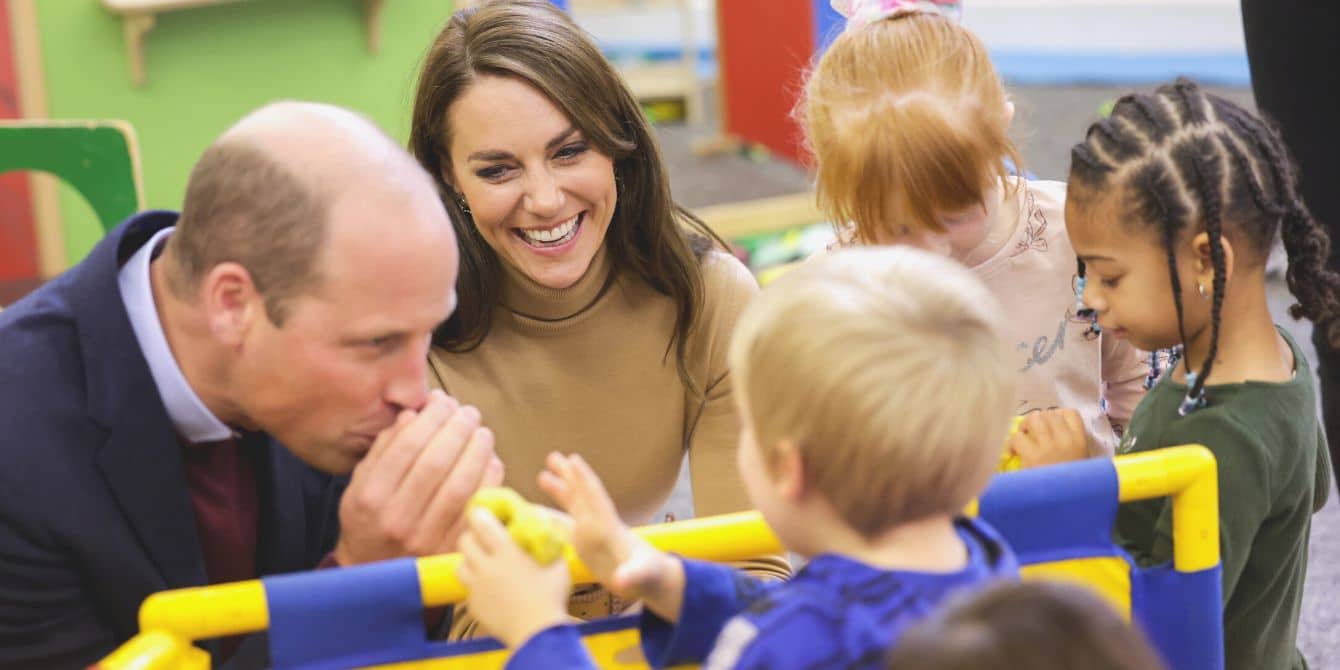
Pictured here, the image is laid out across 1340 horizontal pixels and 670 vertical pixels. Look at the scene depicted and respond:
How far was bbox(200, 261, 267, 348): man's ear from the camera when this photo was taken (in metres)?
1.16

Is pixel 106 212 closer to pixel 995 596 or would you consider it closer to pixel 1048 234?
pixel 1048 234

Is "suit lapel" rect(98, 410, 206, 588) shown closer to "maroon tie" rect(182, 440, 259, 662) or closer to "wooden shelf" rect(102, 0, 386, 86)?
"maroon tie" rect(182, 440, 259, 662)

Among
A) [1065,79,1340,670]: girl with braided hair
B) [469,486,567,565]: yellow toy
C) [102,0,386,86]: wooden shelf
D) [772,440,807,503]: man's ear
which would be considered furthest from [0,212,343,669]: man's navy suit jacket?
[102,0,386,86]: wooden shelf

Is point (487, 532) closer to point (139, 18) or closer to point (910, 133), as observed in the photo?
point (910, 133)

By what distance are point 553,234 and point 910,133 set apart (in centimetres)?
42

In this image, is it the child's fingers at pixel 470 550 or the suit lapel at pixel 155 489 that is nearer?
the child's fingers at pixel 470 550

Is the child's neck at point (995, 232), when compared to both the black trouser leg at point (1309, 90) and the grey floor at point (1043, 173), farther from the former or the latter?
the grey floor at point (1043, 173)

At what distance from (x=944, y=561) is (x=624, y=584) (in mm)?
212

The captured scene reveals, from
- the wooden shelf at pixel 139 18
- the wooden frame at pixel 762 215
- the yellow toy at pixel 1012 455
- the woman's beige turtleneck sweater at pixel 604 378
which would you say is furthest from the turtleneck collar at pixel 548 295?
the wooden frame at pixel 762 215

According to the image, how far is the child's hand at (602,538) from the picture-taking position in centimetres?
92

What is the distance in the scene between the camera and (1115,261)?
1.27 metres

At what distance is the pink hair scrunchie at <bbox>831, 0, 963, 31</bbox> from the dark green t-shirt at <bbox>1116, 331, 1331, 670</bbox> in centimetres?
58

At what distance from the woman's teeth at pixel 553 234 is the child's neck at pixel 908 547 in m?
0.81

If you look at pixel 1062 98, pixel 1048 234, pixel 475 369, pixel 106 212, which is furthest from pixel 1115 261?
pixel 1062 98
